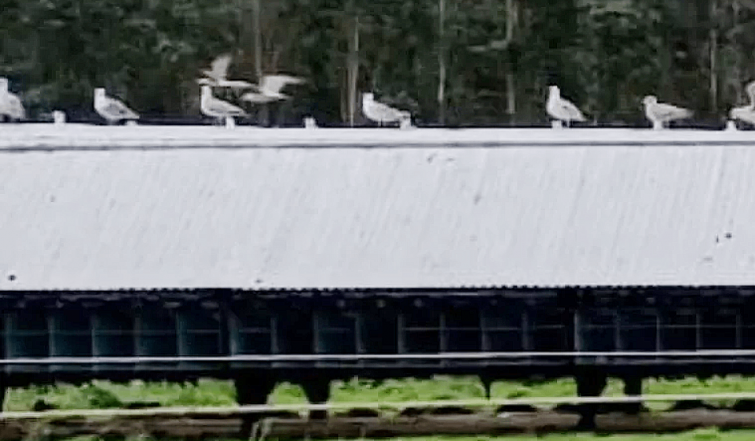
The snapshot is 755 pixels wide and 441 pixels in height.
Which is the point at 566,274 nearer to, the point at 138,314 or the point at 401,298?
the point at 401,298

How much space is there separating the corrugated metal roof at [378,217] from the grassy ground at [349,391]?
1561 mm

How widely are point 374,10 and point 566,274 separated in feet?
88.0

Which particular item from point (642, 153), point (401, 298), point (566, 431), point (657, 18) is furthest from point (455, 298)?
point (657, 18)

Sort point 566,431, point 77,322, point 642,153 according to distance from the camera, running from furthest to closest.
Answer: point 642,153 < point 77,322 < point 566,431

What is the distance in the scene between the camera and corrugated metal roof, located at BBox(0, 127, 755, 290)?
17312mm

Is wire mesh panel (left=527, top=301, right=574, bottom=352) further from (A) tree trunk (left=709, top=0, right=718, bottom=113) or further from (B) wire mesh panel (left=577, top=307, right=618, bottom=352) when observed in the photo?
(A) tree trunk (left=709, top=0, right=718, bottom=113)

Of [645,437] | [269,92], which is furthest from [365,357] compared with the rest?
[269,92]

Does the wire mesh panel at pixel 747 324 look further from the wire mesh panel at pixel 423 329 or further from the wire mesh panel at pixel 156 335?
the wire mesh panel at pixel 156 335

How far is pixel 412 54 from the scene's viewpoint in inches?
1716

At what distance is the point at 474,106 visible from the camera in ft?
141

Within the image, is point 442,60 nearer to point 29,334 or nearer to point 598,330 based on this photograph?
point 598,330

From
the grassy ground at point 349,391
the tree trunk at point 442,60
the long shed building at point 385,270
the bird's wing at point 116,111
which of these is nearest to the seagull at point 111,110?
the bird's wing at point 116,111

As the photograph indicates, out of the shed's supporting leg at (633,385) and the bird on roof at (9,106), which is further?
the bird on roof at (9,106)

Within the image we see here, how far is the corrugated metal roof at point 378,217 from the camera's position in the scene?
17.3m
